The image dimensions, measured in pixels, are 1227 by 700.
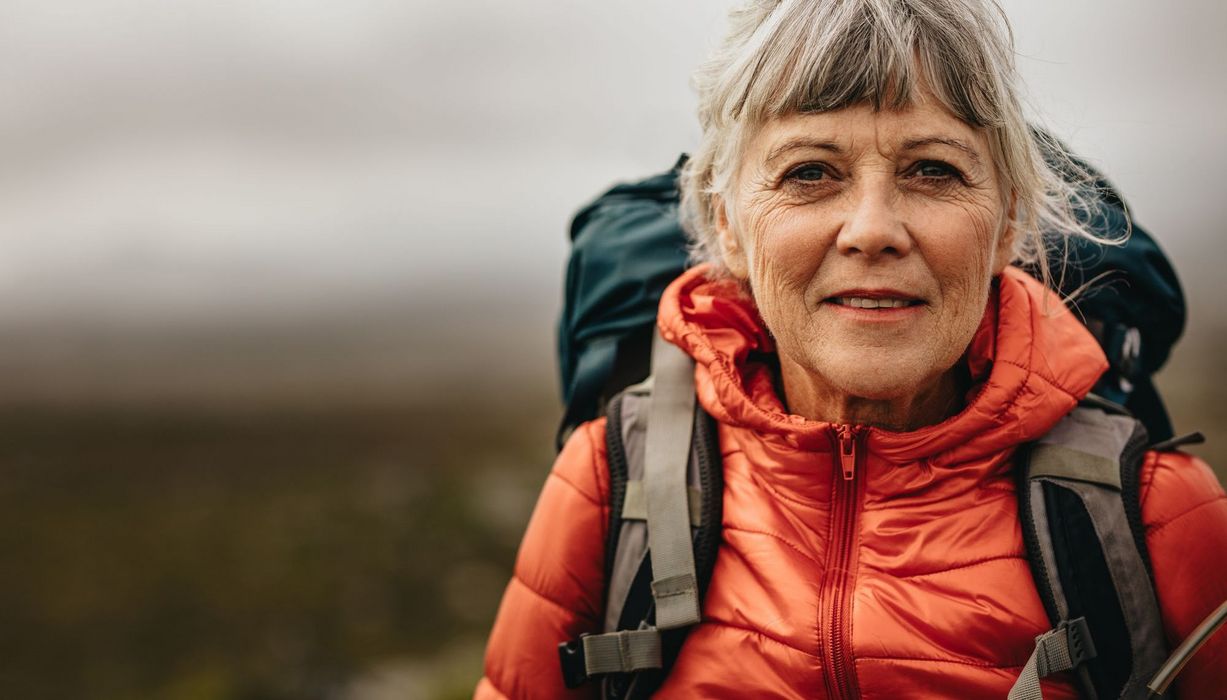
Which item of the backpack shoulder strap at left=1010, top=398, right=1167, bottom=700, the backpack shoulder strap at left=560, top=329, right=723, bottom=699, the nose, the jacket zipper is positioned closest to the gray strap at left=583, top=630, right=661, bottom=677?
the backpack shoulder strap at left=560, top=329, right=723, bottom=699

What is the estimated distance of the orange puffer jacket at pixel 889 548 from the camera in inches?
92.4

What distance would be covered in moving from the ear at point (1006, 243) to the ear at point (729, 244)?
0.68 metres

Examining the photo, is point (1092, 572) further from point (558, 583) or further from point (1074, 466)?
point (558, 583)

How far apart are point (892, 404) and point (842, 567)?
1.66 feet

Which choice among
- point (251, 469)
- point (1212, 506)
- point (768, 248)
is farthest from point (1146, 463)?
point (251, 469)

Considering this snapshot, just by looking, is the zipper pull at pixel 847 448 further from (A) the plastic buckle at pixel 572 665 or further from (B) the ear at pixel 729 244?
(A) the plastic buckle at pixel 572 665

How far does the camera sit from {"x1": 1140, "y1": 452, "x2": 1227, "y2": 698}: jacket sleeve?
2314 mm

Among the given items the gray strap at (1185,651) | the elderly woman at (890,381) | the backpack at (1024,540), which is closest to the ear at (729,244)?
the elderly woman at (890,381)

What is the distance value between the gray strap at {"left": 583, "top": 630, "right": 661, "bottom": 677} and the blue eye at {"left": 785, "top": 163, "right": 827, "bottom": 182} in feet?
4.15

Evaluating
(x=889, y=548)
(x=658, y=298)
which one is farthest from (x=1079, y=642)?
(x=658, y=298)

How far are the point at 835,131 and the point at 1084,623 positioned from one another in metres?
1.34

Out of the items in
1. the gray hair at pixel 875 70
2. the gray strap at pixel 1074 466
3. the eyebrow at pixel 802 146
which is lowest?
the gray strap at pixel 1074 466

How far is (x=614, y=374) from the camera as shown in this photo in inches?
132

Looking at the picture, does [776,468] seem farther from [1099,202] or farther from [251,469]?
[251,469]
